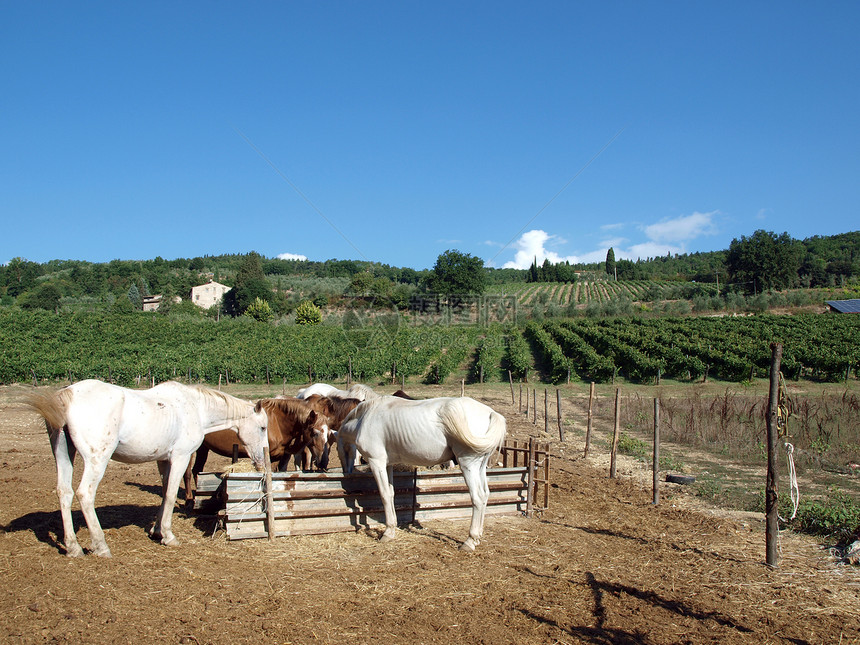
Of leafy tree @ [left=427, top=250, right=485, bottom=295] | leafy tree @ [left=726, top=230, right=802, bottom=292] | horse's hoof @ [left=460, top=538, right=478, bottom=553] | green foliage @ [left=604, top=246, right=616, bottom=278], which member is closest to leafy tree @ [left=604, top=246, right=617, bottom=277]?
green foliage @ [left=604, top=246, right=616, bottom=278]

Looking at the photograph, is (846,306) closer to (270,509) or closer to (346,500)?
(346,500)

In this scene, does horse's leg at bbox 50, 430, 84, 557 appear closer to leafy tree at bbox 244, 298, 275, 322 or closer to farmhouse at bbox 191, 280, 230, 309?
leafy tree at bbox 244, 298, 275, 322

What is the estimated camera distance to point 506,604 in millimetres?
4598

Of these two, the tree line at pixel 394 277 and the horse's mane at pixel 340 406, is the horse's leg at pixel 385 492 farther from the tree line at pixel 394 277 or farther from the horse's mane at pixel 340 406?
→ the tree line at pixel 394 277

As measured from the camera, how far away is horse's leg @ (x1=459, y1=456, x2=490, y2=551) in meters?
6.06

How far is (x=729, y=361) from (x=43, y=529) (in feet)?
90.8

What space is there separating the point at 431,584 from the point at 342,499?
187 centimetres

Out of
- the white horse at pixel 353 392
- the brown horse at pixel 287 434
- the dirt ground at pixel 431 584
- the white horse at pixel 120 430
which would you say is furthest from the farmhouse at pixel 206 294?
the white horse at pixel 120 430

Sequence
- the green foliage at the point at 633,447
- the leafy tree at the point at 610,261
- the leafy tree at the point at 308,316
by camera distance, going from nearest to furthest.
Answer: the green foliage at the point at 633,447 < the leafy tree at the point at 308,316 < the leafy tree at the point at 610,261

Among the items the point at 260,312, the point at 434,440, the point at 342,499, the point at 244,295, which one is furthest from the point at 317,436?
the point at 244,295

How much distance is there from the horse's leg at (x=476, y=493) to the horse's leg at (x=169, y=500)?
3217 millimetres

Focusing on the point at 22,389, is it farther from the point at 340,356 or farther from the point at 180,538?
the point at 180,538

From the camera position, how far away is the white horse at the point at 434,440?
20.0 feet

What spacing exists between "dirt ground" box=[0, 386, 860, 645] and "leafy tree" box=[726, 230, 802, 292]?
73982 mm
